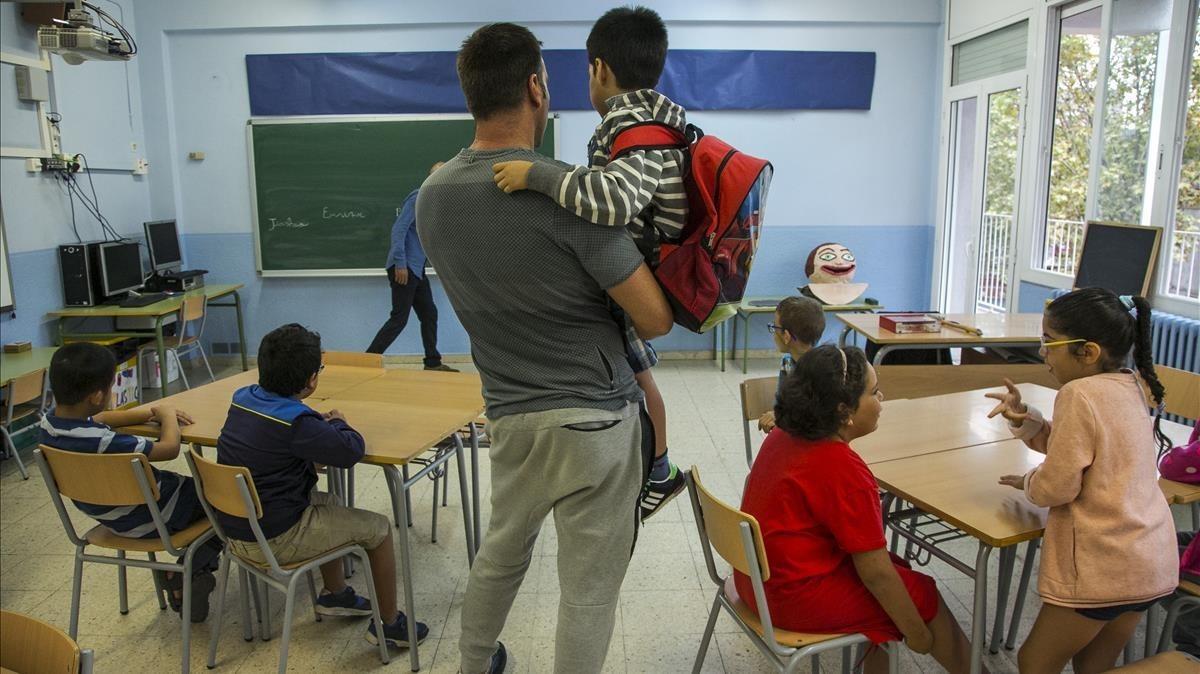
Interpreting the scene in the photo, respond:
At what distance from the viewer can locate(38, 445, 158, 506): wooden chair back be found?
2.10 metres

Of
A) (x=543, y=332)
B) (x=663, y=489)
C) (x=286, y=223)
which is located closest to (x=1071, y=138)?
(x=663, y=489)

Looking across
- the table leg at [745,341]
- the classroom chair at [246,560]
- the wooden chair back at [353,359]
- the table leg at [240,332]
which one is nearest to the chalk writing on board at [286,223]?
the table leg at [240,332]

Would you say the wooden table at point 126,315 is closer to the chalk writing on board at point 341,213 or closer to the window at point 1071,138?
the chalk writing on board at point 341,213

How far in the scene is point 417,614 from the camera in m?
2.66

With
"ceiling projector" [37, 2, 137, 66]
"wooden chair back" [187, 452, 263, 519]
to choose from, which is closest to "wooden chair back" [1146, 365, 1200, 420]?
"wooden chair back" [187, 452, 263, 519]

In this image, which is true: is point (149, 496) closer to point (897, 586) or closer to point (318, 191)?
point (897, 586)

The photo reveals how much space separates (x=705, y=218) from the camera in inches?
58.2

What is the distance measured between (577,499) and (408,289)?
175 inches

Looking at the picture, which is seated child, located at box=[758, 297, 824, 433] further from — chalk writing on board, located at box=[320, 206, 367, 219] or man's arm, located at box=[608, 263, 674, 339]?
chalk writing on board, located at box=[320, 206, 367, 219]

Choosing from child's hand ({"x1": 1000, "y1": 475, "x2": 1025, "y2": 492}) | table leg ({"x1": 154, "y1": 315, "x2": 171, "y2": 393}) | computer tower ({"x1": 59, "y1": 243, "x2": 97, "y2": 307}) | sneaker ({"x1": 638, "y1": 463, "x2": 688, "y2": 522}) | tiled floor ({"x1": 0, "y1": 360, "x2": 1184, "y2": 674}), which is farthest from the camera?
table leg ({"x1": 154, "y1": 315, "x2": 171, "y2": 393})

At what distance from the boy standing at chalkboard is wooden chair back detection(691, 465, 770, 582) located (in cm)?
34

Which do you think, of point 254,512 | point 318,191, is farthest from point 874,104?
point 254,512

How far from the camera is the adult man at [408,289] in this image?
18.4 feet

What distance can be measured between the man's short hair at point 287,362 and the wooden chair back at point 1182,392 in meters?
2.57
